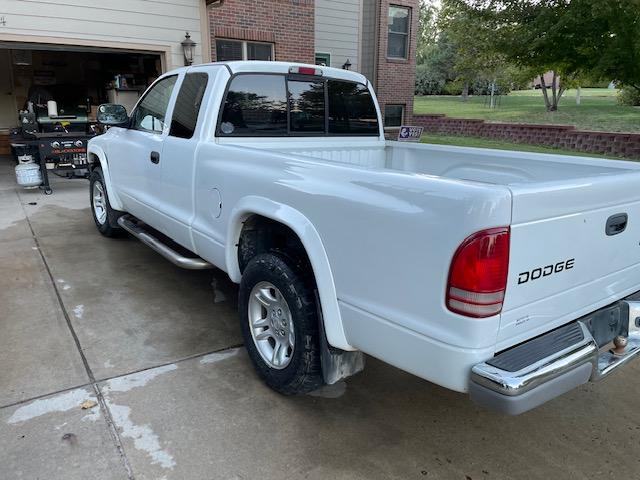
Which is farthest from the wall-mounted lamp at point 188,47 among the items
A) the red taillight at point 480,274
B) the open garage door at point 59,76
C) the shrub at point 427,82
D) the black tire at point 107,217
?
the shrub at point 427,82

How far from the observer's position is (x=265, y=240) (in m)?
3.14

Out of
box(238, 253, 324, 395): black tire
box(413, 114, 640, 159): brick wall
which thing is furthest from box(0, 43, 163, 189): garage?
box(413, 114, 640, 159): brick wall

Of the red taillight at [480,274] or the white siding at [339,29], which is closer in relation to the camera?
the red taillight at [480,274]

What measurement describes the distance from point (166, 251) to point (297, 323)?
1.85m

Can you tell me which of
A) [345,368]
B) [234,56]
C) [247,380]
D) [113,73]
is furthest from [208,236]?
[113,73]

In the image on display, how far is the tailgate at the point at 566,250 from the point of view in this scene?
1913 millimetres

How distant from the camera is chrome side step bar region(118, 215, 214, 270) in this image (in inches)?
149

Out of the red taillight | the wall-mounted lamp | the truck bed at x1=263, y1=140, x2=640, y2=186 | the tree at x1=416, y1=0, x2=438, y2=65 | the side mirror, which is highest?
the tree at x1=416, y1=0, x2=438, y2=65

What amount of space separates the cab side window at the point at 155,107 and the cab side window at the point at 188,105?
9.2 inches

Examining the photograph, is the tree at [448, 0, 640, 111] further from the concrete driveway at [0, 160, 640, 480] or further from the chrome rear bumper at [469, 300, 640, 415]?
the chrome rear bumper at [469, 300, 640, 415]

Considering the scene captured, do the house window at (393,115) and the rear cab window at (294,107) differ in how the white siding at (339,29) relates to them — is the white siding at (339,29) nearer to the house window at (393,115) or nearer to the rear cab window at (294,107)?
the house window at (393,115)

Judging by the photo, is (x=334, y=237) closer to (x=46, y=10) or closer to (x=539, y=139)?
(x=46, y=10)

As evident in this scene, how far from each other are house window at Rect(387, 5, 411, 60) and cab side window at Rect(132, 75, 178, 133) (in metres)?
13.1

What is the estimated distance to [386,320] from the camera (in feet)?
7.06
